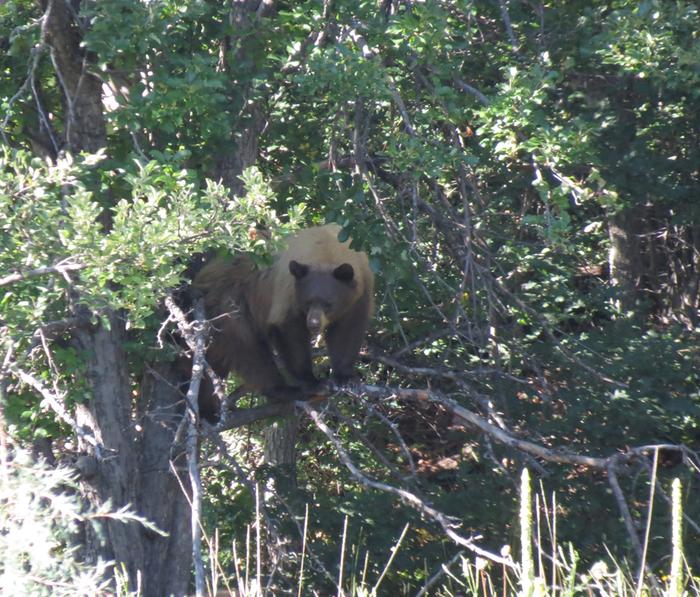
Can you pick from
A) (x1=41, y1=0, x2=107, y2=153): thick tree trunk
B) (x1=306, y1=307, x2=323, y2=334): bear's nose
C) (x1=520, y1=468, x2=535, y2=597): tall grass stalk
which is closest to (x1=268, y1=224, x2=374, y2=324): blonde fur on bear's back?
(x1=306, y1=307, x2=323, y2=334): bear's nose

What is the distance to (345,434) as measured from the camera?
9406mm

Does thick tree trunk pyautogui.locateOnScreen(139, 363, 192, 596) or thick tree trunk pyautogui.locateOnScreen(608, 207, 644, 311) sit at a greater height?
thick tree trunk pyautogui.locateOnScreen(608, 207, 644, 311)

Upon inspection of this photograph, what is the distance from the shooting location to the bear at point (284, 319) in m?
7.57

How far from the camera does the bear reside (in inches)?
298

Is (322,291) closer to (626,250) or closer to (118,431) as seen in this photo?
(118,431)

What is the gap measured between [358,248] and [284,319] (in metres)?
1.96

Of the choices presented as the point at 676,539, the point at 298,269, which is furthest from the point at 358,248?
the point at 676,539

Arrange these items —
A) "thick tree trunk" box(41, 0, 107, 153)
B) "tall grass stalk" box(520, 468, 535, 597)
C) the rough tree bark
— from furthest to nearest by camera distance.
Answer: the rough tree bark, "thick tree trunk" box(41, 0, 107, 153), "tall grass stalk" box(520, 468, 535, 597)

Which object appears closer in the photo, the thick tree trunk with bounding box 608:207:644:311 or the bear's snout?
the bear's snout

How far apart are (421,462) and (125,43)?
606 centimetres

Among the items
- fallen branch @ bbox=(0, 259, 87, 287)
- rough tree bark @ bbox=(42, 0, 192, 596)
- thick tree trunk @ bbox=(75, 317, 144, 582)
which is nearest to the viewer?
→ fallen branch @ bbox=(0, 259, 87, 287)

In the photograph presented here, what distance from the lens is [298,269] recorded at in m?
7.61

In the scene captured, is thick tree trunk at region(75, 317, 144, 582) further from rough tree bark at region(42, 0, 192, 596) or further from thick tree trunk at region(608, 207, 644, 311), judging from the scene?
thick tree trunk at region(608, 207, 644, 311)

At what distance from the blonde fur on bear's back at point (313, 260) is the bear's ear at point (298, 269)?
0.13 metres
